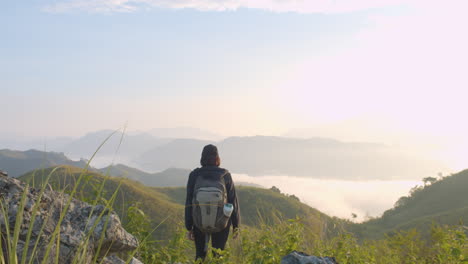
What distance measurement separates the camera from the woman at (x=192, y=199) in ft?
18.4

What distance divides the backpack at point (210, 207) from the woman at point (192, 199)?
0.14m

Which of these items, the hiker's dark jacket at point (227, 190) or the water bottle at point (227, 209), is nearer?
the water bottle at point (227, 209)

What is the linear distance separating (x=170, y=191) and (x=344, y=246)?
30625 millimetres

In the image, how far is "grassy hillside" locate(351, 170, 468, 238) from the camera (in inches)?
997

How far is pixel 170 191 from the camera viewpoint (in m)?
34.5

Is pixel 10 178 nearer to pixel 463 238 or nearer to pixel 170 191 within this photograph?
pixel 463 238

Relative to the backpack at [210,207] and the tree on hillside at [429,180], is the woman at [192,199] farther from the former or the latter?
the tree on hillside at [429,180]

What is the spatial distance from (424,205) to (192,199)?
31.5 m

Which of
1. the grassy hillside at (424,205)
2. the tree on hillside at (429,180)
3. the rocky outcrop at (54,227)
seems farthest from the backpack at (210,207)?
the tree on hillside at (429,180)

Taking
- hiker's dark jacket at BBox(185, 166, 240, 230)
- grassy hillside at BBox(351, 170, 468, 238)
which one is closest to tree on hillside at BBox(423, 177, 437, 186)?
grassy hillside at BBox(351, 170, 468, 238)

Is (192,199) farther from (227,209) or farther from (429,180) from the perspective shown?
(429,180)

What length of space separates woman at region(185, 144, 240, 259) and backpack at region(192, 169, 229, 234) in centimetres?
14

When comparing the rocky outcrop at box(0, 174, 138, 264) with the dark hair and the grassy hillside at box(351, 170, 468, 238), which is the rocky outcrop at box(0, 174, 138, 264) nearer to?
the dark hair

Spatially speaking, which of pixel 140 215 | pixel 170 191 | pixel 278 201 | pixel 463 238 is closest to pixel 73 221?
pixel 140 215
